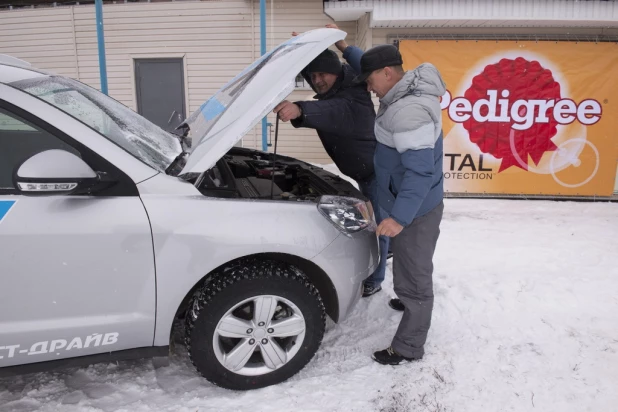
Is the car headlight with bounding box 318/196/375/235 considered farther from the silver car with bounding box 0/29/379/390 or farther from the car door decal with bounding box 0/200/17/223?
the car door decal with bounding box 0/200/17/223

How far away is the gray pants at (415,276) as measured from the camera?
2.79 metres

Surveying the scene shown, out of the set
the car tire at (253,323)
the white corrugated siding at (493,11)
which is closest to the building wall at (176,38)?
the white corrugated siding at (493,11)

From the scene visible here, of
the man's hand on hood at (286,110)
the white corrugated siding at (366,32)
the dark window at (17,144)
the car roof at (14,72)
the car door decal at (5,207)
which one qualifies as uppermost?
the white corrugated siding at (366,32)

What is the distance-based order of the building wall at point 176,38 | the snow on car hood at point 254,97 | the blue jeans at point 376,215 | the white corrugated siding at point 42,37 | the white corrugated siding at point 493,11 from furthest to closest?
1. the white corrugated siding at point 42,37
2. the building wall at point 176,38
3. the white corrugated siding at point 493,11
4. the blue jeans at point 376,215
5. the snow on car hood at point 254,97

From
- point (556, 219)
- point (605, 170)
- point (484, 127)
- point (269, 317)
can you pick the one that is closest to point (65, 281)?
point (269, 317)

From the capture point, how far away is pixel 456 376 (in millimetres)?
2791

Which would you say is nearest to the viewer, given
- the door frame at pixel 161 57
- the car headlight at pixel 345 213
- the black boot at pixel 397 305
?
the car headlight at pixel 345 213

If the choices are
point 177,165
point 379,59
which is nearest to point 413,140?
point 379,59

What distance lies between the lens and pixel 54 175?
78.7 inches

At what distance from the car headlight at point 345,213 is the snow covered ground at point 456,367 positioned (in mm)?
897

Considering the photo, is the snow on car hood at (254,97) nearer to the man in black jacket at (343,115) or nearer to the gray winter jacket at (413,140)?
the man in black jacket at (343,115)

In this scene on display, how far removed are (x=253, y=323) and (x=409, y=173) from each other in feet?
3.81

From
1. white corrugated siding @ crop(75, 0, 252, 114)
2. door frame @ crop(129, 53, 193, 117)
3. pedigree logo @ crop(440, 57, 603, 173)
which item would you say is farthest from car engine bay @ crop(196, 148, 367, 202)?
door frame @ crop(129, 53, 193, 117)

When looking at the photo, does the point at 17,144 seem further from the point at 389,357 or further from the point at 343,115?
the point at 389,357
